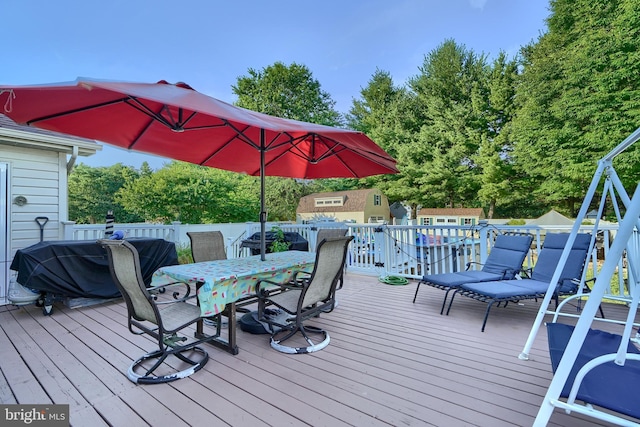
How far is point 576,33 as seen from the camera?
14156 mm

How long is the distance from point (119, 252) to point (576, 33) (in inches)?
788

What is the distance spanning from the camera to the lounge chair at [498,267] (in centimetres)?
393

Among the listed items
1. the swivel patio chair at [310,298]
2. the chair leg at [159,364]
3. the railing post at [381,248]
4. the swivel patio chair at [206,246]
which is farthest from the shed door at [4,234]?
the railing post at [381,248]

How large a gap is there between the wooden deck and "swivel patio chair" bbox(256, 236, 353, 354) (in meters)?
0.13

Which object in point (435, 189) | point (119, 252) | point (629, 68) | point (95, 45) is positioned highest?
point (95, 45)

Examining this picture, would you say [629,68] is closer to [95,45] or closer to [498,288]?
[498,288]

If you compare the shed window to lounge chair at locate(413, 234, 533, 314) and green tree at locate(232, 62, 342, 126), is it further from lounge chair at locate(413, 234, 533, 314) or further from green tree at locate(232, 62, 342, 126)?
lounge chair at locate(413, 234, 533, 314)

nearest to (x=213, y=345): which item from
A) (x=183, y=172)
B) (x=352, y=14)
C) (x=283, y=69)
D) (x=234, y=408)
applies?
(x=234, y=408)

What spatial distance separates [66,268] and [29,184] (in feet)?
6.63

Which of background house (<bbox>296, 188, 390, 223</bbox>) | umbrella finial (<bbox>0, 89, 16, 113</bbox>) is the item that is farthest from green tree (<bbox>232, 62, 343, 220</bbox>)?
umbrella finial (<bbox>0, 89, 16, 113</bbox>)

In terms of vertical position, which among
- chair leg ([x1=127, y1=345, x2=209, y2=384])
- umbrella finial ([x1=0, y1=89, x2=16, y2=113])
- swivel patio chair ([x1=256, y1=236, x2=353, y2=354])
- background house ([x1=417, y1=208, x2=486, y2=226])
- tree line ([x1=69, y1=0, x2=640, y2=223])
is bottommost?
chair leg ([x1=127, y1=345, x2=209, y2=384])

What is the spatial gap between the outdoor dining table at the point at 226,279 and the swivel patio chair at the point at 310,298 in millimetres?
138

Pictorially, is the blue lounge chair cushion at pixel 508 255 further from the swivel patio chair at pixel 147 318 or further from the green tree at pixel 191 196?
the green tree at pixel 191 196

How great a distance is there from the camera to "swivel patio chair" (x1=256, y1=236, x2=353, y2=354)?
2725mm
